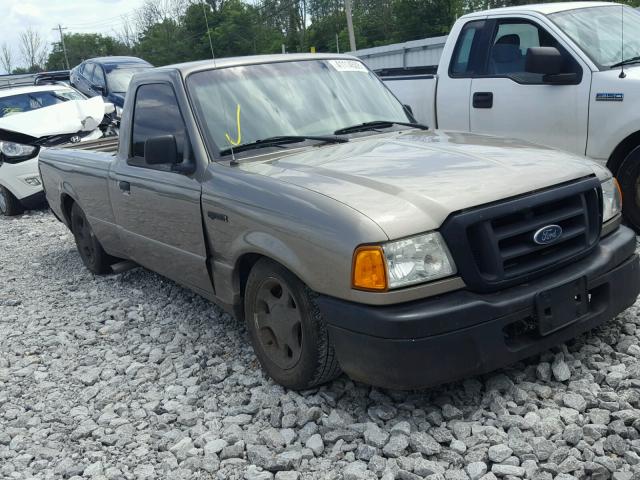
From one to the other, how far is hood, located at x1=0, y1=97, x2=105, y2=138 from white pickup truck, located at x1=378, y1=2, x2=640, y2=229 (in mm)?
5728

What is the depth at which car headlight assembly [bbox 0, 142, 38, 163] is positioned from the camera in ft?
33.1

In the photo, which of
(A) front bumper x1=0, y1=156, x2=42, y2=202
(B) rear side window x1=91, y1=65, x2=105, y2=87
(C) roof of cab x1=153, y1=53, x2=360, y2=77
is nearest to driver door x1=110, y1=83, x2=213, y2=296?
(C) roof of cab x1=153, y1=53, x2=360, y2=77

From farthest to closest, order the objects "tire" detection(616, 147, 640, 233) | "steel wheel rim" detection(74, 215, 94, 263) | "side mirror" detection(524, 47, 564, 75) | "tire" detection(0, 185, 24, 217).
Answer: "tire" detection(0, 185, 24, 217), "steel wheel rim" detection(74, 215, 94, 263), "side mirror" detection(524, 47, 564, 75), "tire" detection(616, 147, 640, 233)

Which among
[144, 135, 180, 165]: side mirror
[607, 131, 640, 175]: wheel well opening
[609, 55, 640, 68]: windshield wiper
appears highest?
[609, 55, 640, 68]: windshield wiper

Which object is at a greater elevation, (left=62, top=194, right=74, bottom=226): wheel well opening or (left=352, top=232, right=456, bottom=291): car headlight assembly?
(left=352, top=232, right=456, bottom=291): car headlight assembly

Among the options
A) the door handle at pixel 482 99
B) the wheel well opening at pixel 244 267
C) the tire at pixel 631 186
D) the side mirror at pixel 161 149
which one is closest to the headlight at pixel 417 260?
the wheel well opening at pixel 244 267

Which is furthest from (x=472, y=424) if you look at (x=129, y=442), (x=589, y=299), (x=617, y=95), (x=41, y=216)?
(x=41, y=216)

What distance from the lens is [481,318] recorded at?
9.96 feet

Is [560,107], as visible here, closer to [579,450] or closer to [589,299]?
[589,299]

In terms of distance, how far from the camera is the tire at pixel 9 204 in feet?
34.1

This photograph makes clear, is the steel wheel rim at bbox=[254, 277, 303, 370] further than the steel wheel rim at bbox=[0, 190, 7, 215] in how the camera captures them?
No

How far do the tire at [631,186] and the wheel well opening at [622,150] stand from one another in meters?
0.10

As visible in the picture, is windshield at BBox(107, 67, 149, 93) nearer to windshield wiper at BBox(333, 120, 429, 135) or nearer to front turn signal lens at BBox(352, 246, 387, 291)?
windshield wiper at BBox(333, 120, 429, 135)

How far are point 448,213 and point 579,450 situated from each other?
3.73 ft
